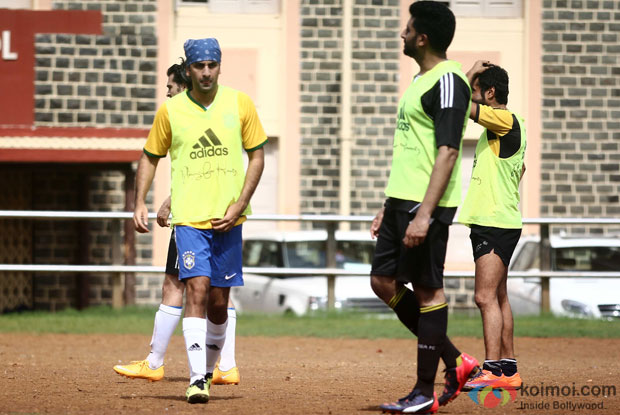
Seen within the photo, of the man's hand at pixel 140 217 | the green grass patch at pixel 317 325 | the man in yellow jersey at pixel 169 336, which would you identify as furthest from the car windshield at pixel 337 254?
the man's hand at pixel 140 217

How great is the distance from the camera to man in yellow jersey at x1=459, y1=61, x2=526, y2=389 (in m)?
7.80

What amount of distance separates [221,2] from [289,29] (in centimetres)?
126

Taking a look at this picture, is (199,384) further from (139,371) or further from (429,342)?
(429,342)

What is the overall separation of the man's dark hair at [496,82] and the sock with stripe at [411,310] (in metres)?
1.93

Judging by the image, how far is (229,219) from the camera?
7.06 meters

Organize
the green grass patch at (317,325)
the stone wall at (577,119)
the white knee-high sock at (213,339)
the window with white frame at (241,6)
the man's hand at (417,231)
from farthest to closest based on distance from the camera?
the stone wall at (577,119)
the window with white frame at (241,6)
the green grass patch at (317,325)
the white knee-high sock at (213,339)
the man's hand at (417,231)

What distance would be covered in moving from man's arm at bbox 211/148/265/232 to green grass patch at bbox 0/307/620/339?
6115mm

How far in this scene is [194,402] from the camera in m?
6.88

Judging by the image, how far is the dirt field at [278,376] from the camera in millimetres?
6812

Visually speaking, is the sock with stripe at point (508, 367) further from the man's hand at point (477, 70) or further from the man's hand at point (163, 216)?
the man's hand at point (163, 216)

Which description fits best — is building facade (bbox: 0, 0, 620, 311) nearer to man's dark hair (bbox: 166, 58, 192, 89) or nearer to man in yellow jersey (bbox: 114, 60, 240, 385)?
man's dark hair (bbox: 166, 58, 192, 89)

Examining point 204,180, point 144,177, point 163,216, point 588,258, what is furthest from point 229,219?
point 588,258

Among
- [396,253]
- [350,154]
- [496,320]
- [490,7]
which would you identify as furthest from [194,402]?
[490,7]

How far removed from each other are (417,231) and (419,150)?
500 millimetres
